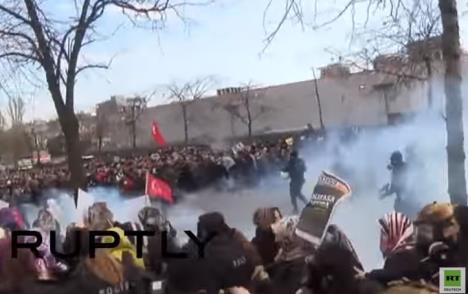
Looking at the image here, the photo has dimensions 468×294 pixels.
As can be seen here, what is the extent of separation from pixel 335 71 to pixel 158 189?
0.97 metres

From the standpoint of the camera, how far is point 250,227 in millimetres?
4293

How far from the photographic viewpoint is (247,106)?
418 centimetres

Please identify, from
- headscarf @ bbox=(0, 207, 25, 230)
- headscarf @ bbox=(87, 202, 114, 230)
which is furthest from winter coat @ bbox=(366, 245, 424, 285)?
headscarf @ bbox=(0, 207, 25, 230)

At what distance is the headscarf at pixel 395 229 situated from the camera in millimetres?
4105

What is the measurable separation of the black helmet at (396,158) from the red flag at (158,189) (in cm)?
101

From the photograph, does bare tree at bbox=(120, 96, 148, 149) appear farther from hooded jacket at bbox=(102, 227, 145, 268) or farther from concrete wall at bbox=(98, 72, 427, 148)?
hooded jacket at bbox=(102, 227, 145, 268)

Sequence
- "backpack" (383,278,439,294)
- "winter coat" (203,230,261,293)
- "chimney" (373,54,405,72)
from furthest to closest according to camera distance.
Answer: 1. "winter coat" (203,230,261,293)
2. "backpack" (383,278,439,294)
3. "chimney" (373,54,405,72)

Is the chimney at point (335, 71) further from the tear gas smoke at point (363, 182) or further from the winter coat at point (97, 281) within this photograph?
the winter coat at point (97, 281)

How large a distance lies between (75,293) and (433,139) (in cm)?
180

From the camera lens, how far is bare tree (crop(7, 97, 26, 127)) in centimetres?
449

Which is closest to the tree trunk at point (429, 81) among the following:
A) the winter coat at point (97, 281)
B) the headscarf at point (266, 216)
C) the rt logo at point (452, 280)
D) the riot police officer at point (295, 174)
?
the riot police officer at point (295, 174)

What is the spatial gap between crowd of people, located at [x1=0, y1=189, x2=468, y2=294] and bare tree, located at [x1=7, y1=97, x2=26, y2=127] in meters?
0.43

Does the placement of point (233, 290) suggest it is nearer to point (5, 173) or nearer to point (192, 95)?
point (192, 95)

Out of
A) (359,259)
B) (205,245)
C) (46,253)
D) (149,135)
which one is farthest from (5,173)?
(359,259)
